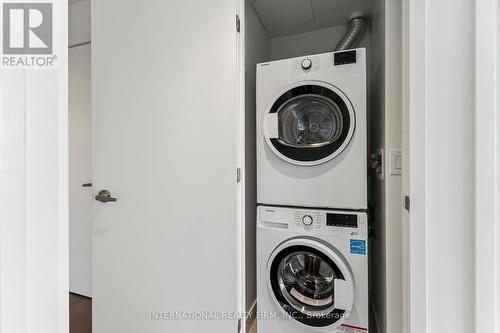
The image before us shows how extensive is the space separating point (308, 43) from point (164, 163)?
1768 mm

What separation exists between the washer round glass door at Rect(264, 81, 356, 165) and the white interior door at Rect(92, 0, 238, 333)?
343 mm

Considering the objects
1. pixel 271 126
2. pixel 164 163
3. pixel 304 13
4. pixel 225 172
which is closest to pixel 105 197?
pixel 164 163

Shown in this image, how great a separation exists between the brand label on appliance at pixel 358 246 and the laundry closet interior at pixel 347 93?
10 centimetres

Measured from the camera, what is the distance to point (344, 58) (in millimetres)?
1380

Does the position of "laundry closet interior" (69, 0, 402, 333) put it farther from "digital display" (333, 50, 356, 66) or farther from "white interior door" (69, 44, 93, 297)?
"white interior door" (69, 44, 93, 297)

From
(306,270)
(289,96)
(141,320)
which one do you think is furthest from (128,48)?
(306,270)

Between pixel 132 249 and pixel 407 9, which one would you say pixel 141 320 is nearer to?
pixel 132 249

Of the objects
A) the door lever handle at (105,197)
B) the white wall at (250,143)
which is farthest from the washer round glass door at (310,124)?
the door lever handle at (105,197)

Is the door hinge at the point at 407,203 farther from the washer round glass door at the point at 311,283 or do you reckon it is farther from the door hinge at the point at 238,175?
the door hinge at the point at 238,175

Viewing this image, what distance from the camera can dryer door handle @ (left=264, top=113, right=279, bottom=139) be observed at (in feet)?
4.89

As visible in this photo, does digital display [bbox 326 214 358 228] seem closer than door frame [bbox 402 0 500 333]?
No
